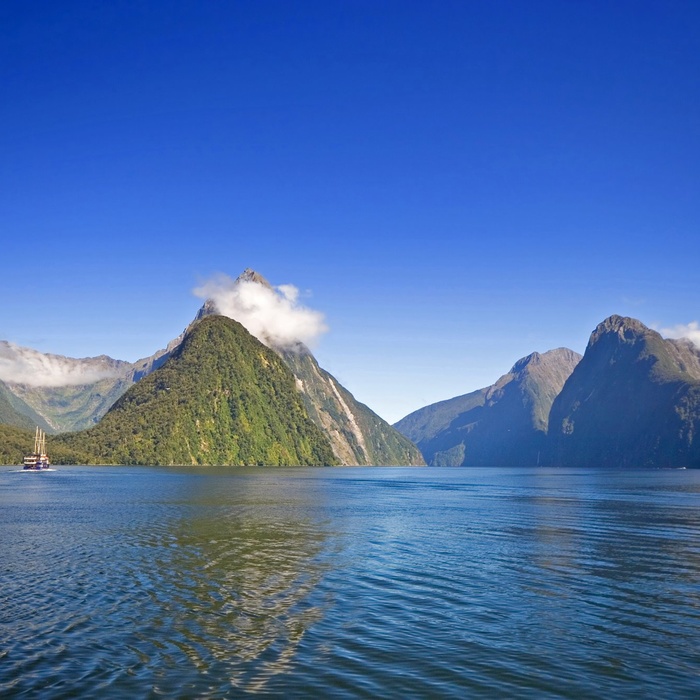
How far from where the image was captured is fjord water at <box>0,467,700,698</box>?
78.4 ft

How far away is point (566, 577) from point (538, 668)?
A: 20.4 m

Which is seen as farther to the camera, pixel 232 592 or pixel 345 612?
pixel 232 592

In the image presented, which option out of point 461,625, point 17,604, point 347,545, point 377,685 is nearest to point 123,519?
point 347,545

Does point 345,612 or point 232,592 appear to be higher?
point 345,612

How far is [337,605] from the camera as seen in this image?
115ft

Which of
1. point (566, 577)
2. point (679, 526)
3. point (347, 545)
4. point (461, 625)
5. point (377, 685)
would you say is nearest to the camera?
point (377, 685)

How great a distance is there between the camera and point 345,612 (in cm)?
3353

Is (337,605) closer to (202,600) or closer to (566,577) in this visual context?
(202,600)

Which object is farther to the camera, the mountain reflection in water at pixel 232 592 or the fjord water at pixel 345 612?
the mountain reflection in water at pixel 232 592

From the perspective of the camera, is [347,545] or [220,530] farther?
[220,530]

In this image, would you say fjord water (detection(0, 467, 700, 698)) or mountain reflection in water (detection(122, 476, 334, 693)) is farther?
mountain reflection in water (detection(122, 476, 334, 693))

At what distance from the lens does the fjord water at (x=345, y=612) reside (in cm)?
2391

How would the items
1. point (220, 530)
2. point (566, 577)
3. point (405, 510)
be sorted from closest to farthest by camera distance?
point (566, 577) < point (220, 530) < point (405, 510)

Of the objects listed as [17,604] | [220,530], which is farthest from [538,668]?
[220,530]
